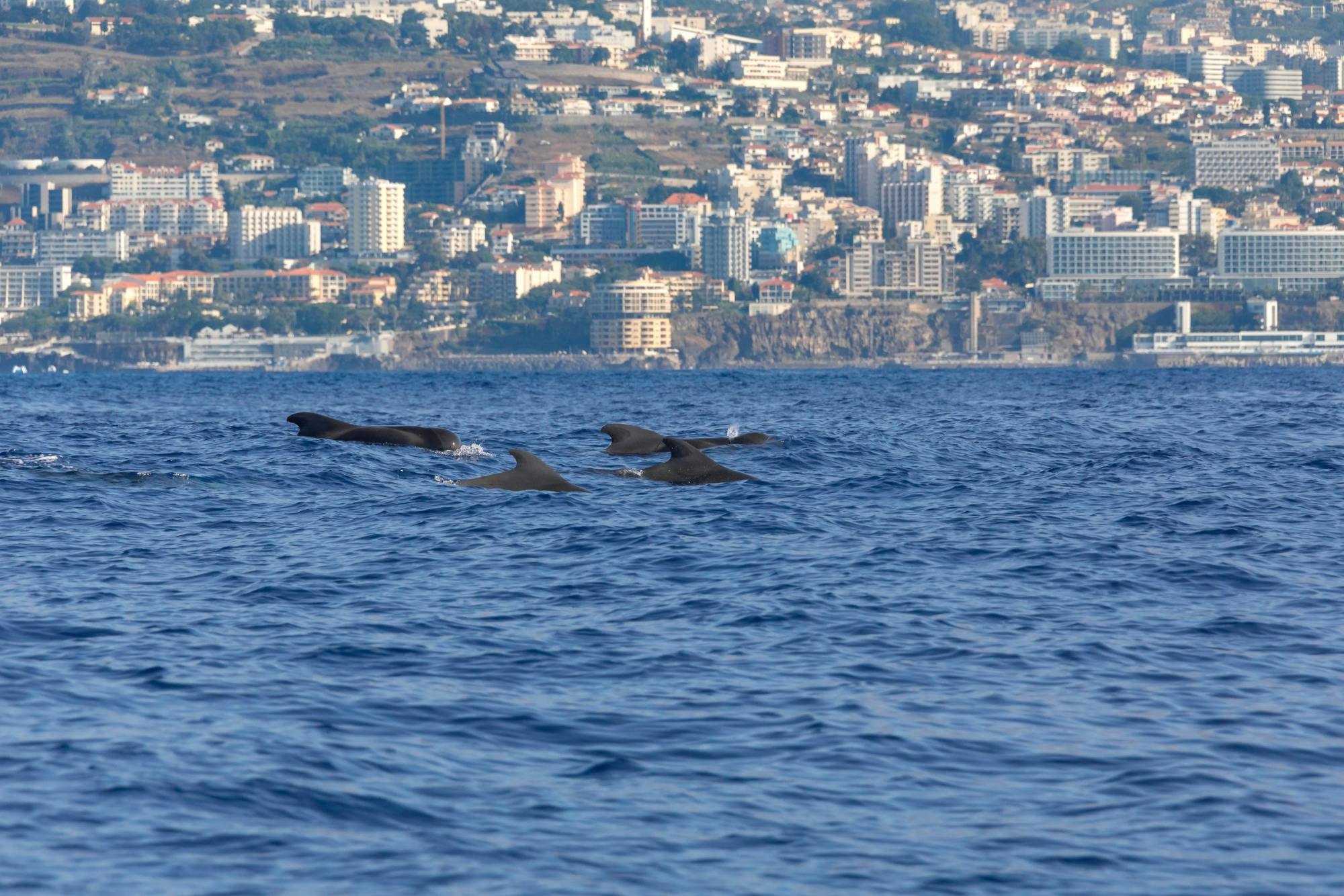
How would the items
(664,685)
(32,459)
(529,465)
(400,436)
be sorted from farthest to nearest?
(400,436), (32,459), (529,465), (664,685)

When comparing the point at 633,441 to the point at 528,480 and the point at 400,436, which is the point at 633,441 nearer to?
the point at 400,436

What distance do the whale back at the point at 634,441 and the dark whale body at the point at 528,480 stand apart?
181 inches

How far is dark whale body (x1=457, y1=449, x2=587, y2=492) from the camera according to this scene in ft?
98.9

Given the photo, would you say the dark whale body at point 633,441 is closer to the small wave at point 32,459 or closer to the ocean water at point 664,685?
the ocean water at point 664,685

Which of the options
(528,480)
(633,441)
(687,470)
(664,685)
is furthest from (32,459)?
(664,685)

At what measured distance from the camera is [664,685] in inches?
669

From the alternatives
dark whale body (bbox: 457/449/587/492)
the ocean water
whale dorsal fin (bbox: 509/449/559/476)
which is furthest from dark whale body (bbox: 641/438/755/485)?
whale dorsal fin (bbox: 509/449/559/476)

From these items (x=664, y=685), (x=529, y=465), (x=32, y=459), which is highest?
(x=529, y=465)

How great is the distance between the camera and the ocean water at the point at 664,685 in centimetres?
1294

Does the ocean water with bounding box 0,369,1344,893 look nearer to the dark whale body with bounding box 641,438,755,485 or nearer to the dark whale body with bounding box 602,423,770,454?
the dark whale body with bounding box 641,438,755,485

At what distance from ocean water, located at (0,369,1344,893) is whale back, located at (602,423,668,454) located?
2274mm

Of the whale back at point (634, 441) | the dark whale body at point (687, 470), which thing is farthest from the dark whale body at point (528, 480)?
the whale back at point (634, 441)

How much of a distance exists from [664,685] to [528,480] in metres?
13.5

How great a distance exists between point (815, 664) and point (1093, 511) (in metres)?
12.7
